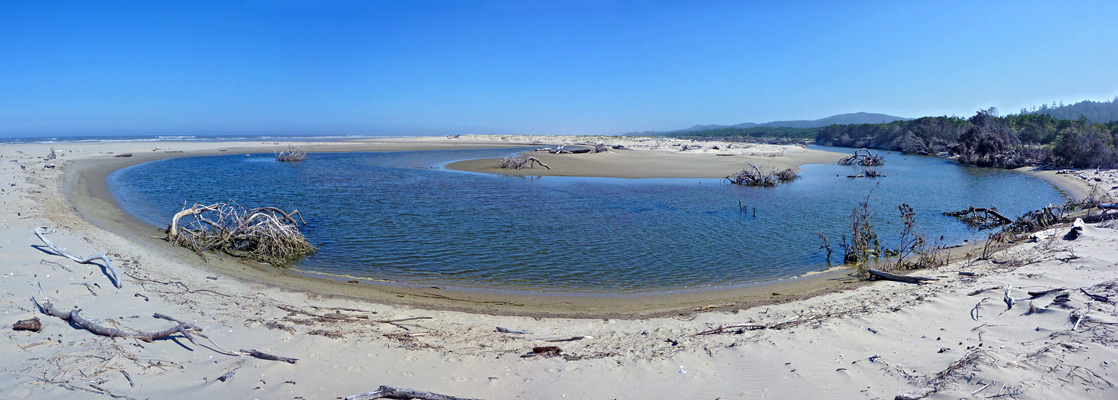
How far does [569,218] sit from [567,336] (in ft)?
29.0

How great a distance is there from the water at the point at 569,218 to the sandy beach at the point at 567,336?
111cm

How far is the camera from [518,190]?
2128 centimetres

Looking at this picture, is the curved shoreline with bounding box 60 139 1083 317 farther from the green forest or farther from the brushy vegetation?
the green forest

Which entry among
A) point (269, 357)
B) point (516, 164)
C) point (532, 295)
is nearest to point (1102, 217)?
point (532, 295)

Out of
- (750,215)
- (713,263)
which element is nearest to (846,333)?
(713,263)

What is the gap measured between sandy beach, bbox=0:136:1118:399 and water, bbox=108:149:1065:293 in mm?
1111

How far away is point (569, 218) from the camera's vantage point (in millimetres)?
14844

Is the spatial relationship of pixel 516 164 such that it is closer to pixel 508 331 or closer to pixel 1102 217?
pixel 1102 217

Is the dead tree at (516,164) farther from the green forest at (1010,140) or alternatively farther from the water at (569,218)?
the green forest at (1010,140)

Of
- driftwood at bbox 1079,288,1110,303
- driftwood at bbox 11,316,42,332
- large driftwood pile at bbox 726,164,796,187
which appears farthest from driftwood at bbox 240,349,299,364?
large driftwood pile at bbox 726,164,796,187

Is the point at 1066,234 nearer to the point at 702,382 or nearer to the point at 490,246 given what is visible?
the point at 702,382

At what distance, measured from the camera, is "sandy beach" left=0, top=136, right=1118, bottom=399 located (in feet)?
13.7

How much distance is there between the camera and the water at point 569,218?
32.0 ft

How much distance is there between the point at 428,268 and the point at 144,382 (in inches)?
224
